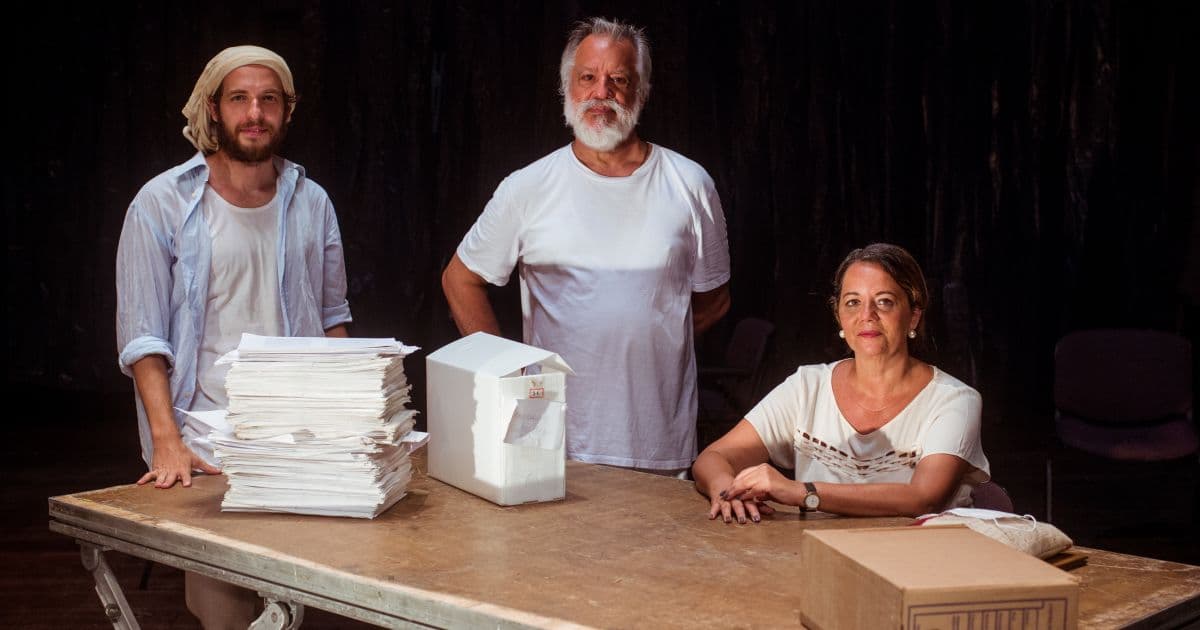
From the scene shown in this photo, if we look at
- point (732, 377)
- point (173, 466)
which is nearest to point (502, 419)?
point (173, 466)

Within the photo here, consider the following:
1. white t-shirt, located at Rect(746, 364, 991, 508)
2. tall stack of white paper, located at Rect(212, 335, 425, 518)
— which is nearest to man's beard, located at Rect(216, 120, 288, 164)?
tall stack of white paper, located at Rect(212, 335, 425, 518)

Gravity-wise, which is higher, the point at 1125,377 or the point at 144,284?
the point at 144,284

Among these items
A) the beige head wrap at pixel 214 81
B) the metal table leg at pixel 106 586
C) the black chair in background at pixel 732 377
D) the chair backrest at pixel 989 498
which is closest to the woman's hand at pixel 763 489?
the chair backrest at pixel 989 498

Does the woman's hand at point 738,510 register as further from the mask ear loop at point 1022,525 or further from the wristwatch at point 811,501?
the mask ear loop at point 1022,525

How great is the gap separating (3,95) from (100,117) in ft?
2.03

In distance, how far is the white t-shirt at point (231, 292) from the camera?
265cm

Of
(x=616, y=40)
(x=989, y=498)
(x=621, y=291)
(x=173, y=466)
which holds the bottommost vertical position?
(x=989, y=498)

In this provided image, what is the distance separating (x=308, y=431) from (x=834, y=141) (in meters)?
4.13

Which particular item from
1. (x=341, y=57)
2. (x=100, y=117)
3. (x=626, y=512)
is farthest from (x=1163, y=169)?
(x=100, y=117)

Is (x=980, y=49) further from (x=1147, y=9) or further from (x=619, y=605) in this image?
(x=619, y=605)

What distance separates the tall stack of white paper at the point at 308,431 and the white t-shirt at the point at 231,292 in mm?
491

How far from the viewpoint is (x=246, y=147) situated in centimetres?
264

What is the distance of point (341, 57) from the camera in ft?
18.8

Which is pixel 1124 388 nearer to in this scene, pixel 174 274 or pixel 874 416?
pixel 874 416
